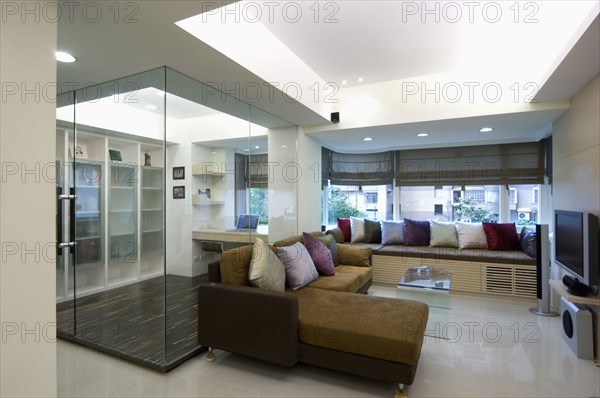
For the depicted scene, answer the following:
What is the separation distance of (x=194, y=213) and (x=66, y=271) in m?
1.73

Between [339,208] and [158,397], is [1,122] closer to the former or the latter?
[158,397]

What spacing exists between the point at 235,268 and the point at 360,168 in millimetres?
3877

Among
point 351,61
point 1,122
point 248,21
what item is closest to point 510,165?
point 351,61

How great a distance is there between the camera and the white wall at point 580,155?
2549mm

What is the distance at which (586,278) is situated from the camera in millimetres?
2436

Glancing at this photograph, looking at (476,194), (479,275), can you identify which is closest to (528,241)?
(479,275)

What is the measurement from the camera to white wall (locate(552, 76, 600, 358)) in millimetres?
2549

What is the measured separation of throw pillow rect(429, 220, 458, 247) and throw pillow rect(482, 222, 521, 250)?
1.49ft

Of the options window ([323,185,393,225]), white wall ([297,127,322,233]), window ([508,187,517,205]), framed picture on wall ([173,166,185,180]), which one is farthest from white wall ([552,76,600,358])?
framed picture on wall ([173,166,185,180])

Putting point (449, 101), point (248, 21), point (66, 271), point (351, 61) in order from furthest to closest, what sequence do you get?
point (66, 271) → point (449, 101) → point (351, 61) → point (248, 21)

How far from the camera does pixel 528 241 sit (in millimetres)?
4215

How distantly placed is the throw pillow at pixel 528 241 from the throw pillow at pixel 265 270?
3.41m

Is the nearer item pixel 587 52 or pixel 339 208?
pixel 587 52

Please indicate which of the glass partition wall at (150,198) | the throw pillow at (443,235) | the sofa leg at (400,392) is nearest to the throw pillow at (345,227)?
the throw pillow at (443,235)
